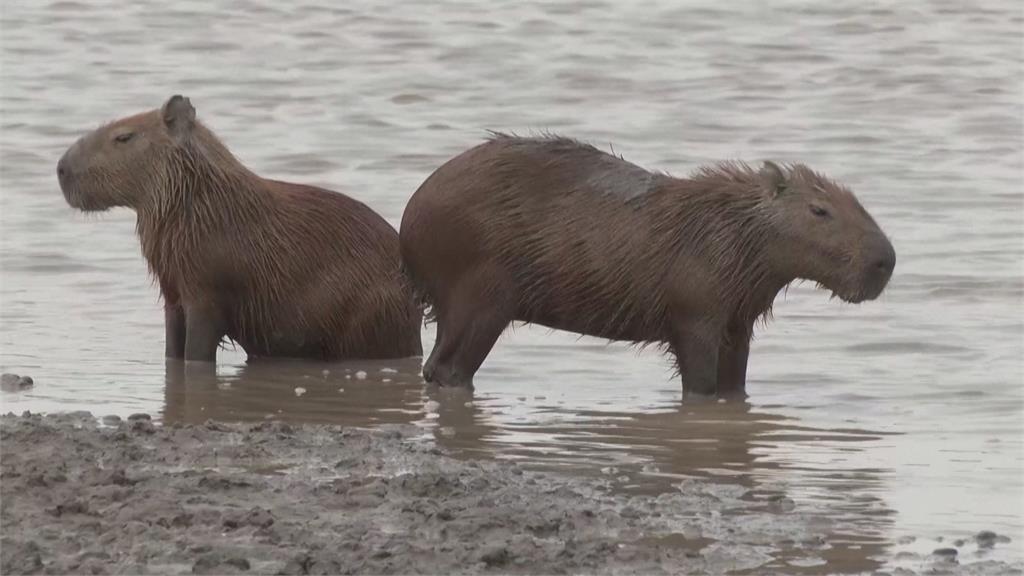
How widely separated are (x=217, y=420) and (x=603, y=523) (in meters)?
2.09

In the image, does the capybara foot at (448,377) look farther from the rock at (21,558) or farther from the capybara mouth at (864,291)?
the rock at (21,558)

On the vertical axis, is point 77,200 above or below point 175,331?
above

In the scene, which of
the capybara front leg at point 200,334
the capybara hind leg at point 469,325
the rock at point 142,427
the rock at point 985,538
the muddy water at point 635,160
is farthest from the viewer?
the capybara front leg at point 200,334

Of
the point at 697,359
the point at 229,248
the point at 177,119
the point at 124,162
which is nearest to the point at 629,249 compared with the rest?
the point at 697,359

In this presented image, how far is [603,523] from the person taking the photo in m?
5.78

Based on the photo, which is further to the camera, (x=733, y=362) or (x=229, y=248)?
(x=229, y=248)

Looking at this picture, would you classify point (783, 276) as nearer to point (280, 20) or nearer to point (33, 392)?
point (33, 392)

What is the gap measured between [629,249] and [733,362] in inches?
23.7

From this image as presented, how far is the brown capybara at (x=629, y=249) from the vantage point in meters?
7.77

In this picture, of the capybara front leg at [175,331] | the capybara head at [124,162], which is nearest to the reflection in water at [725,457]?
the capybara front leg at [175,331]

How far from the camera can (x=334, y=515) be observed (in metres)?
5.71

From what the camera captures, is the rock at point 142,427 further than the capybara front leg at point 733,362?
No

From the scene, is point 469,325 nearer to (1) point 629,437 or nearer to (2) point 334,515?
(1) point 629,437

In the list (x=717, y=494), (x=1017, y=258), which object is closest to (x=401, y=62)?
(x=1017, y=258)
